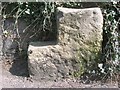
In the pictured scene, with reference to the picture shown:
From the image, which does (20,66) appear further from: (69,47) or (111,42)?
(111,42)

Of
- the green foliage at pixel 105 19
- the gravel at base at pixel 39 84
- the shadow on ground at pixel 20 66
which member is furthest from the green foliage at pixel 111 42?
the shadow on ground at pixel 20 66

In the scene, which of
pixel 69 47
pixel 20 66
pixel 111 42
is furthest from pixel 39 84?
pixel 111 42

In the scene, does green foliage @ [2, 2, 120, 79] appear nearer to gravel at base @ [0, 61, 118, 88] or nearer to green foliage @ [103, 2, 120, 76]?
green foliage @ [103, 2, 120, 76]

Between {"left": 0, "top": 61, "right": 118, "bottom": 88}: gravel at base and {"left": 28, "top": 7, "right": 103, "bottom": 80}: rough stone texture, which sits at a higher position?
{"left": 28, "top": 7, "right": 103, "bottom": 80}: rough stone texture

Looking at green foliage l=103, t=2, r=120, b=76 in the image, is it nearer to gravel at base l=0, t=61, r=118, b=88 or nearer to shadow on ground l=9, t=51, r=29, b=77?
gravel at base l=0, t=61, r=118, b=88

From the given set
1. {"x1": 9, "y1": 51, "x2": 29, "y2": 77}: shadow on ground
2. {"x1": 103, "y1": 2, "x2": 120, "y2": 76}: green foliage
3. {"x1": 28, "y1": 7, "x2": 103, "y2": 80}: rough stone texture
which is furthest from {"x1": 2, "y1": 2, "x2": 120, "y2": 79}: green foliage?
{"x1": 9, "y1": 51, "x2": 29, "y2": 77}: shadow on ground

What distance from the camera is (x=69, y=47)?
3121mm

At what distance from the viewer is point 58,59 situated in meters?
A: 3.11

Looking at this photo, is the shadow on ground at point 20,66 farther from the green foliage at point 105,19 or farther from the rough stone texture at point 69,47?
the green foliage at point 105,19

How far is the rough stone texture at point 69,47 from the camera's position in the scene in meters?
3.08

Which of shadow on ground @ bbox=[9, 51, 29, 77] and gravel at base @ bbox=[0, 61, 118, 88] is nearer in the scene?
gravel at base @ bbox=[0, 61, 118, 88]

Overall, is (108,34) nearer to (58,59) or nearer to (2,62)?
(58,59)

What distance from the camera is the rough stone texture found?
3076mm

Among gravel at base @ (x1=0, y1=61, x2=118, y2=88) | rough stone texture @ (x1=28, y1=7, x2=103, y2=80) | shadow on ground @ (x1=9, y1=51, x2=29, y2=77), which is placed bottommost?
gravel at base @ (x1=0, y1=61, x2=118, y2=88)
